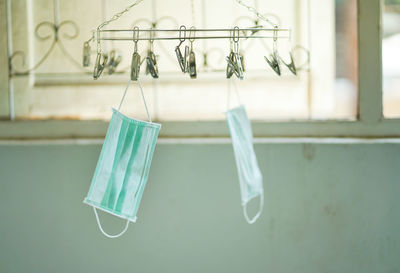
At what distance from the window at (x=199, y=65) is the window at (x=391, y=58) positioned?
223mm

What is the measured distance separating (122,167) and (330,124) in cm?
159

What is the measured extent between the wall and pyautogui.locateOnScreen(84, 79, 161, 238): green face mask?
758 millimetres

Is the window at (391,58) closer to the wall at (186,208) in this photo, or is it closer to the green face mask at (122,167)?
the wall at (186,208)

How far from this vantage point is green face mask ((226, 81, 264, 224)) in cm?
296

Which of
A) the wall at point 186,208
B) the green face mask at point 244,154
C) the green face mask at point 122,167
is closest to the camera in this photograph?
the green face mask at point 122,167

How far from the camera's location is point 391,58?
3.52 metres

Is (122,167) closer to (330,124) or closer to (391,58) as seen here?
(330,124)

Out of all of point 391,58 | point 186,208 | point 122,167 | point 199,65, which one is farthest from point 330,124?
point 122,167

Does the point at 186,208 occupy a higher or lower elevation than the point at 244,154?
lower

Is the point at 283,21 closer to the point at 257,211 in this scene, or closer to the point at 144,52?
the point at 144,52

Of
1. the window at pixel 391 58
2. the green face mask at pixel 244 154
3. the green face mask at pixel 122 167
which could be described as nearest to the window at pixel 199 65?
the window at pixel 391 58

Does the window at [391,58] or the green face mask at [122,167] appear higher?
the window at [391,58]

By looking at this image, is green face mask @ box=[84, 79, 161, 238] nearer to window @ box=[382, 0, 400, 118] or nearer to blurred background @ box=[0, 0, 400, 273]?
blurred background @ box=[0, 0, 400, 273]

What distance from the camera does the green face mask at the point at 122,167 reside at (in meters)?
2.59
